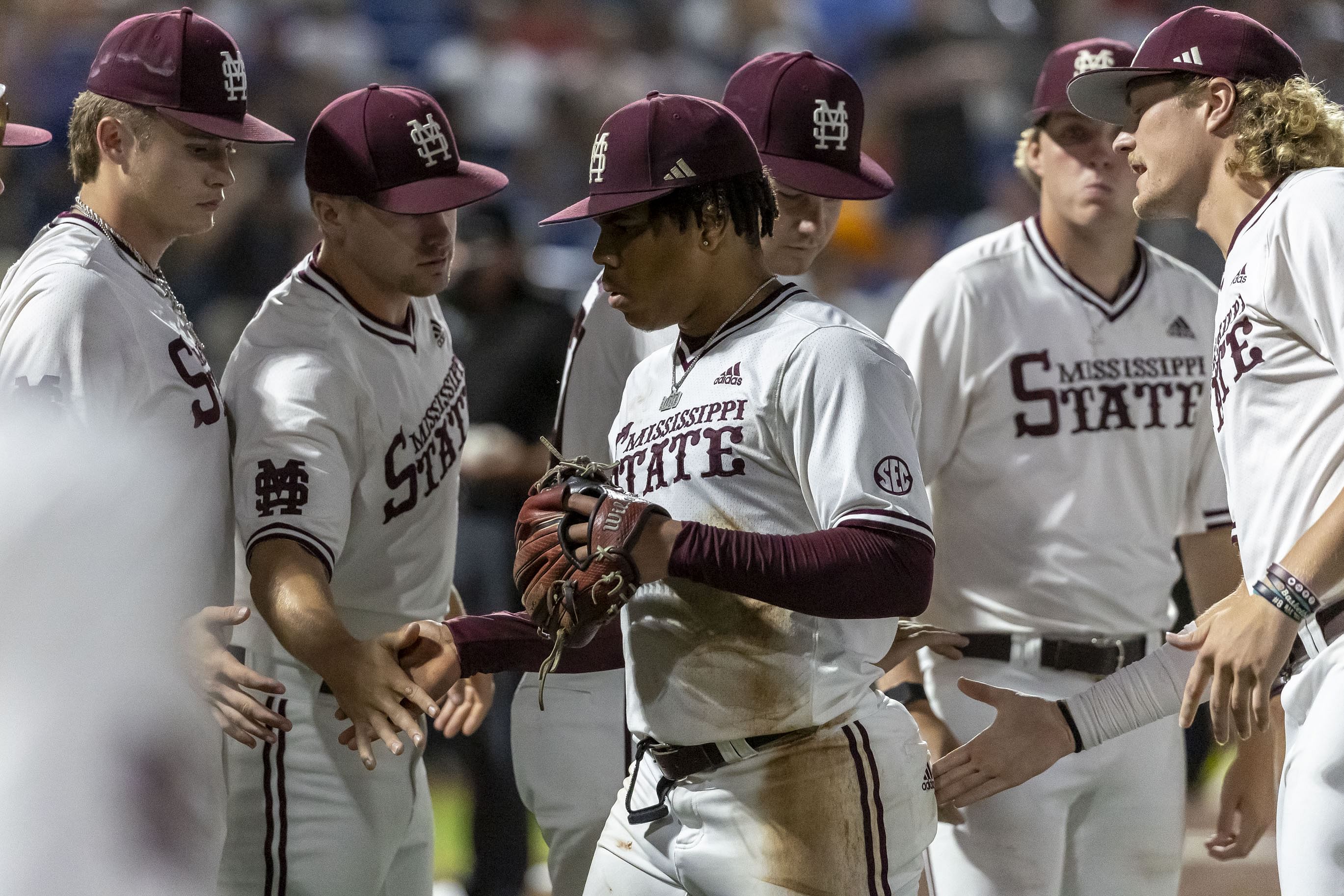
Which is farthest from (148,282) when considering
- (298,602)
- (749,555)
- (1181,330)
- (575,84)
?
(575,84)

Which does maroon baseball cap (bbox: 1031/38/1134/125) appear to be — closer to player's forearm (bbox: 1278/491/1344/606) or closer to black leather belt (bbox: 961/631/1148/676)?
black leather belt (bbox: 961/631/1148/676)

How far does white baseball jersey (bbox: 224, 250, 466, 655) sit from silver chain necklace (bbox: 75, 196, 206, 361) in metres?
0.11

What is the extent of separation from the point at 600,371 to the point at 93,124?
1299 millimetres

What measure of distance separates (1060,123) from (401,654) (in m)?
2.10

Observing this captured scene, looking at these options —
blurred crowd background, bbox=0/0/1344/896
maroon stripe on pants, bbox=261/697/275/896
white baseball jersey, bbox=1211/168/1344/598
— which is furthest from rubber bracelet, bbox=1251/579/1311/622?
blurred crowd background, bbox=0/0/1344/896

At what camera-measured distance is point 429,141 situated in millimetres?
3543

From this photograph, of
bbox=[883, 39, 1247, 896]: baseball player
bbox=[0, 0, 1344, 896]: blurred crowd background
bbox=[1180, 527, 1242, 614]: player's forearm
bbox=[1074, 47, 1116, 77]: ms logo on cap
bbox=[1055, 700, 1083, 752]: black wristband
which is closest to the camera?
bbox=[1055, 700, 1083, 752]: black wristband

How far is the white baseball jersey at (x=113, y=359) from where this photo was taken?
294 centimetres

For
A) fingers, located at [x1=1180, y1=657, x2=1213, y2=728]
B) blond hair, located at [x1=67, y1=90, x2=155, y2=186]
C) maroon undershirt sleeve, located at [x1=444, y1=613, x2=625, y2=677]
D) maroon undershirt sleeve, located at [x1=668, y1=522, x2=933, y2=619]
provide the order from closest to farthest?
maroon undershirt sleeve, located at [x1=668, y1=522, x2=933, y2=619]
fingers, located at [x1=1180, y1=657, x2=1213, y2=728]
maroon undershirt sleeve, located at [x1=444, y1=613, x2=625, y2=677]
blond hair, located at [x1=67, y1=90, x2=155, y2=186]

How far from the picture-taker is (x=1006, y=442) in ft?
12.1

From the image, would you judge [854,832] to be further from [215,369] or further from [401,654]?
[215,369]

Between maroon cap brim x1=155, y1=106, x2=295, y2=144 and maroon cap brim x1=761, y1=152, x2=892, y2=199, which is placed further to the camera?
maroon cap brim x1=761, y1=152, x2=892, y2=199

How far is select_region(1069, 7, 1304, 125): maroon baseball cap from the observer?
293 centimetres

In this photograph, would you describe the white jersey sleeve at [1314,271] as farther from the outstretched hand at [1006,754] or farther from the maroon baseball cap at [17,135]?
the maroon baseball cap at [17,135]
